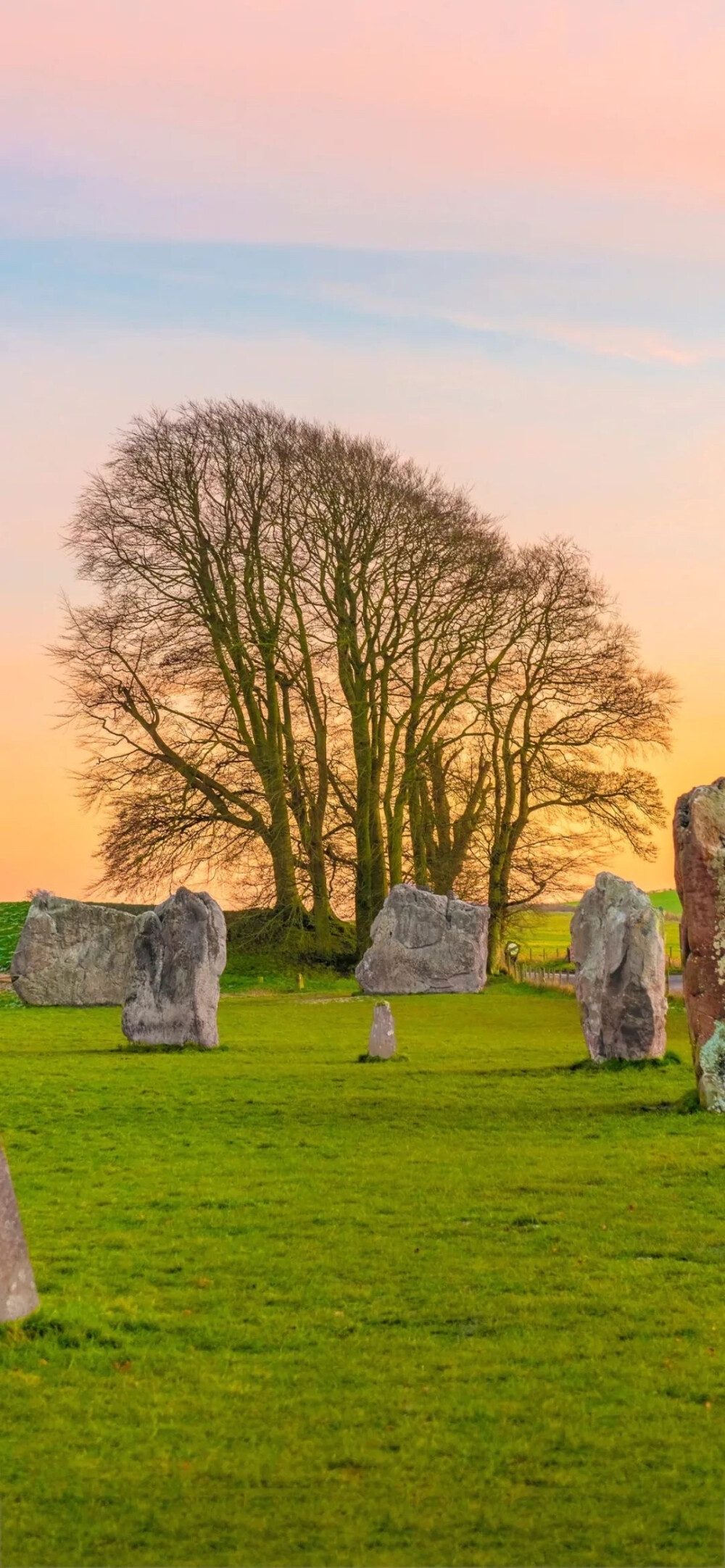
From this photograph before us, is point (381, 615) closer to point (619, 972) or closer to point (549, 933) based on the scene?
point (619, 972)

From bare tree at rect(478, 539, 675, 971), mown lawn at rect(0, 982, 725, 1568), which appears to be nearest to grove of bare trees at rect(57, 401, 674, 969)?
bare tree at rect(478, 539, 675, 971)

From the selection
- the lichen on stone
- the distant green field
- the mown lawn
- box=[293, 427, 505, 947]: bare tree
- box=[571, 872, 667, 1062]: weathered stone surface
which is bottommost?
the mown lawn

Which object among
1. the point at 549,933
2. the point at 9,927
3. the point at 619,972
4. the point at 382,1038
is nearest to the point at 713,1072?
the point at 619,972

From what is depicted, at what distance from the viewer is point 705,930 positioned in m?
16.7

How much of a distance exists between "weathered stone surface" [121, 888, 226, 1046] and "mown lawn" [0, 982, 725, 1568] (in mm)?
6106

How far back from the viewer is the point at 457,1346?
8.74m

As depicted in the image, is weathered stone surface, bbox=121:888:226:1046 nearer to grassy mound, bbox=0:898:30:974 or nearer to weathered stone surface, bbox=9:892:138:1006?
weathered stone surface, bbox=9:892:138:1006

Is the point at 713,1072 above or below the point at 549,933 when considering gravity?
below

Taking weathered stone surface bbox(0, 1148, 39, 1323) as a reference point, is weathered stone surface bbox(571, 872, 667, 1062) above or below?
above

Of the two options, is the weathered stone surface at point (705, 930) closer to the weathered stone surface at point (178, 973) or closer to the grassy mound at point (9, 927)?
the weathered stone surface at point (178, 973)

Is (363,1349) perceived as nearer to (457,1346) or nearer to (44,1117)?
(457,1346)

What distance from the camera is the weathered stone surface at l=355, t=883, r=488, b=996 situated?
37.2 m

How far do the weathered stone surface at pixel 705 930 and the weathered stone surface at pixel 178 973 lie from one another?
9.26 metres

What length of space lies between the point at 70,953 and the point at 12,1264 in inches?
1059
